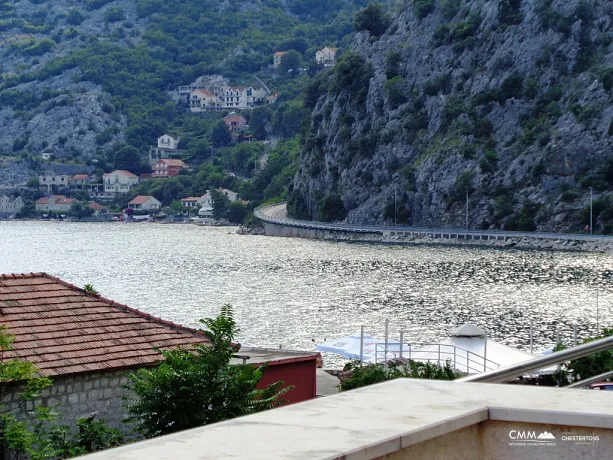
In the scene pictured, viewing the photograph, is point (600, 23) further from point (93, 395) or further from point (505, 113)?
point (93, 395)

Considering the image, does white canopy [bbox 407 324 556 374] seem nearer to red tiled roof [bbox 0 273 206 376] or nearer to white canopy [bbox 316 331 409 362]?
white canopy [bbox 316 331 409 362]

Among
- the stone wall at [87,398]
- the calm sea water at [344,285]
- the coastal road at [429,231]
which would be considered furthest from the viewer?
the coastal road at [429,231]

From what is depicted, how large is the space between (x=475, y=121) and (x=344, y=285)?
149 ft

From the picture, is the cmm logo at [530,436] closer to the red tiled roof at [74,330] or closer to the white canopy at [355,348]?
the red tiled roof at [74,330]

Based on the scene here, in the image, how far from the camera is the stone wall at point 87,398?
1753 centimetres

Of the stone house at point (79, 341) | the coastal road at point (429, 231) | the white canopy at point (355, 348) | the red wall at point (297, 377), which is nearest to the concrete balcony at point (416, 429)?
the stone house at point (79, 341)

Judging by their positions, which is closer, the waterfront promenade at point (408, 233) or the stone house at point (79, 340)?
the stone house at point (79, 340)

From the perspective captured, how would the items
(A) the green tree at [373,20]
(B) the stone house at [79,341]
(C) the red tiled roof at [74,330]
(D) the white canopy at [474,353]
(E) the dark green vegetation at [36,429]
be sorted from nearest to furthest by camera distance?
(E) the dark green vegetation at [36,429], (B) the stone house at [79,341], (C) the red tiled roof at [74,330], (D) the white canopy at [474,353], (A) the green tree at [373,20]

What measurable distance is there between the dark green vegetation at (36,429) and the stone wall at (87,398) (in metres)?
0.23

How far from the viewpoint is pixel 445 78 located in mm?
135250

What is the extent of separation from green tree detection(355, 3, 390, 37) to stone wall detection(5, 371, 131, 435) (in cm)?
13764

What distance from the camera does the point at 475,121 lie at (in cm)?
12481

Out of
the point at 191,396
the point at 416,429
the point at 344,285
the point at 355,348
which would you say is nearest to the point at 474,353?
the point at 355,348

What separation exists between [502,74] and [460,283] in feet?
159
